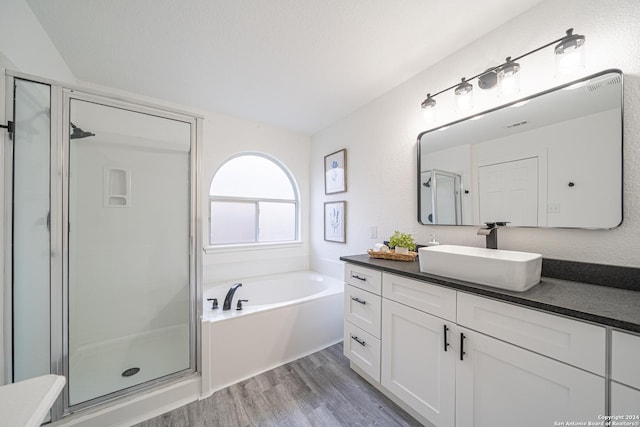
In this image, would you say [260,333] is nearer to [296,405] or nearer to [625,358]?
[296,405]

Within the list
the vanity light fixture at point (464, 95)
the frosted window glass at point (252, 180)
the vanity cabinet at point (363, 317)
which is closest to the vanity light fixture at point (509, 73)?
the vanity light fixture at point (464, 95)

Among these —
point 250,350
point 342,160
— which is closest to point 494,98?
point 342,160

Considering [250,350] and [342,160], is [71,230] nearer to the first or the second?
[250,350]

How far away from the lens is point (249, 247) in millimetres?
2775

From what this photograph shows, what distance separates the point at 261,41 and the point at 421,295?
1.88 metres

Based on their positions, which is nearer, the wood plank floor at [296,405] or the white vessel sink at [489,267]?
the white vessel sink at [489,267]

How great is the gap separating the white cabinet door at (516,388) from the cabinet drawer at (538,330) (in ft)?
0.11

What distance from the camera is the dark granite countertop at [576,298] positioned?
0.72 meters

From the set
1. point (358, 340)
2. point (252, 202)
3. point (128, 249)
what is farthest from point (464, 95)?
point (128, 249)

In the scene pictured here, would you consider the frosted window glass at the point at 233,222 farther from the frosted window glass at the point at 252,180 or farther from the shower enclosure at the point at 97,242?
the shower enclosure at the point at 97,242

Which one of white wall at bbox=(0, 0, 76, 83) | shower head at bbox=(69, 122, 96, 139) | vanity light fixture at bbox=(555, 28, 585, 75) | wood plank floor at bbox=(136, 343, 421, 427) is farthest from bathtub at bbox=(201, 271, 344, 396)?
vanity light fixture at bbox=(555, 28, 585, 75)

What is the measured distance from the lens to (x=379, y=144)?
7.27ft

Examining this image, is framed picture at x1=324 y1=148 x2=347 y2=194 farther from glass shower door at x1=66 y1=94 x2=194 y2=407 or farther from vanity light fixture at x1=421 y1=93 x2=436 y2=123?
glass shower door at x1=66 y1=94 x2=194 y2=407

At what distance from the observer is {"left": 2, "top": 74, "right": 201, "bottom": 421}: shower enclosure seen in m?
1.21
